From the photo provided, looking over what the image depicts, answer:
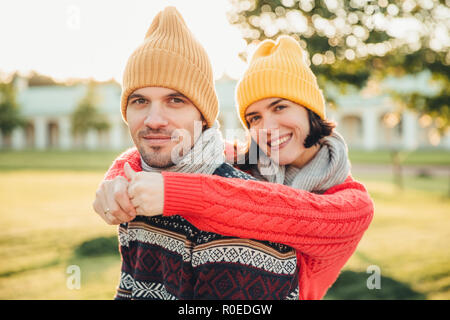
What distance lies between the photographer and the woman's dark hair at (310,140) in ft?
8.52

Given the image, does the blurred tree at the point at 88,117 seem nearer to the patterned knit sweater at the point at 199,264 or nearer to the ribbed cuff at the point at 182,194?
the patterned knit sweater at the point at 199,264

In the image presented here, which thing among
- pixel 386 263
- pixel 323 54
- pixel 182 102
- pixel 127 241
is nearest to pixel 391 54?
pixel 323 54

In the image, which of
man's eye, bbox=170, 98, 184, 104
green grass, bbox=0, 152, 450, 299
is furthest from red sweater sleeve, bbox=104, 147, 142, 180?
green grass, bbox=0, 152, 450, 299

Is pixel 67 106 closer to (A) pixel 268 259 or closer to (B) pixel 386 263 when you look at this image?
(B) pixel 386 263

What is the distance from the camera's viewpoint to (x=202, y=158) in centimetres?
197

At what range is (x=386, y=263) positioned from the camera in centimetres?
671

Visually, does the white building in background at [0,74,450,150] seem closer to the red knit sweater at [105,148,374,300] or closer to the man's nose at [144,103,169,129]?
the red knit sweater at [105,148,374,300]

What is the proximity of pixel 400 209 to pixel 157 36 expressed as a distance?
11524 mm

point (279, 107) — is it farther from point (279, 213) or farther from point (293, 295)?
point (293, 295)

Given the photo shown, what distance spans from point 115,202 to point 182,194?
0.86 ft

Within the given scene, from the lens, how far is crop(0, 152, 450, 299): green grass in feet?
18.0

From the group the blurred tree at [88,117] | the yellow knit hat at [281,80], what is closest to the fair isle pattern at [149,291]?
the yellow knit hat at [281,80]

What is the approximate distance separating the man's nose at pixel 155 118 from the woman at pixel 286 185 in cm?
33

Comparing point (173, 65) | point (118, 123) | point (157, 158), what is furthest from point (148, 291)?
point (118, 123)
